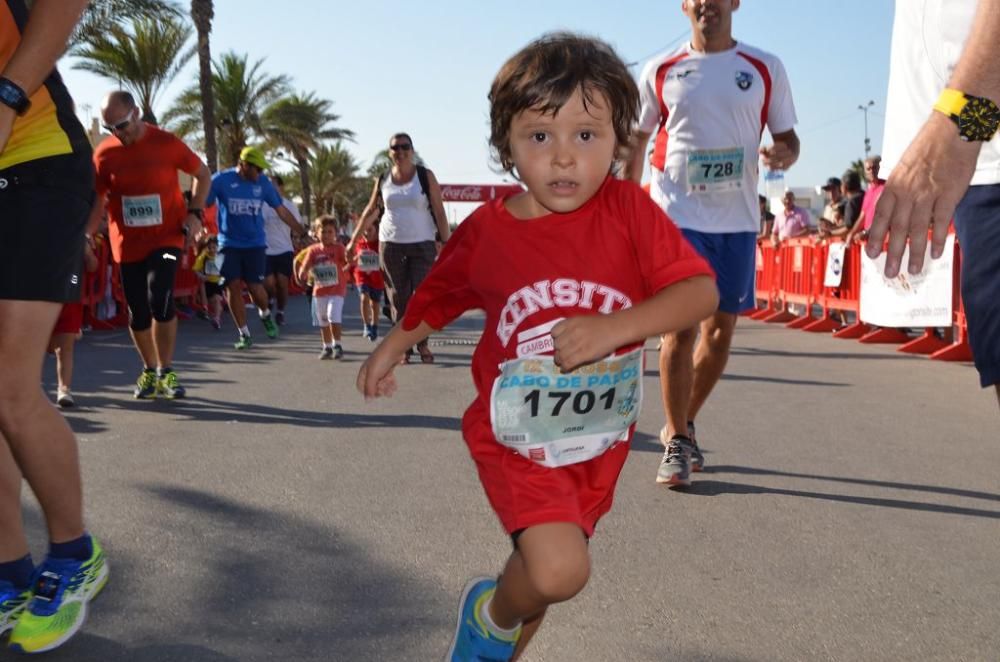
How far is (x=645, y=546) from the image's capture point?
4102 mm

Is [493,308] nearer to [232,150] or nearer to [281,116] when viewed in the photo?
[232,150]

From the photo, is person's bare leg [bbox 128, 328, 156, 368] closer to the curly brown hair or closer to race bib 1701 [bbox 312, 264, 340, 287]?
race bib 1701 [bbox 312, 264, 340, 287]

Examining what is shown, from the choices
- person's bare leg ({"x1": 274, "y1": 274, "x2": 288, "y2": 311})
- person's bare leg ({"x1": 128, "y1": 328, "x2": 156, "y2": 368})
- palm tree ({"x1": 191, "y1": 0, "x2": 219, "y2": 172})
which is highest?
palm tree ({"x1": 191, "y1": 0, "x2": 219, "y2": 172})

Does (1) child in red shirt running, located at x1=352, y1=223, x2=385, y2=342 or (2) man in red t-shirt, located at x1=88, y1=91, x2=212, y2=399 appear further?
(1) child in red shirt running, located at x1=352, y1=223, x2=385, y2=342

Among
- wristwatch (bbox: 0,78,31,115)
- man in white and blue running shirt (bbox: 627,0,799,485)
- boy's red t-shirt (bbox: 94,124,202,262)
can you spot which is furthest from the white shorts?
wristwatch (bbox: 0,78,31,115)

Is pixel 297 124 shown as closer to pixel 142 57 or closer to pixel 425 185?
Answer: pixel 142 57

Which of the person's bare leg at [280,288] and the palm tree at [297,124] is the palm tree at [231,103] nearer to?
the palm tree at [297,124]

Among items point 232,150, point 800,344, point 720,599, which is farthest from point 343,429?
point 232,150

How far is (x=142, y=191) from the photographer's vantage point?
748cm

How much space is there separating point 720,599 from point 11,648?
6.84 ft

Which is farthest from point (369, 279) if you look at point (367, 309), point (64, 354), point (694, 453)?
point (694, 453)

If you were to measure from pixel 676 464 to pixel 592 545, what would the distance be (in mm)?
1082

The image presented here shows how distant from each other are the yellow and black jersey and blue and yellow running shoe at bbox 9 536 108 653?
1.15m

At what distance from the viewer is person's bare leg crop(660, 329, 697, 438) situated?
5172 mm
